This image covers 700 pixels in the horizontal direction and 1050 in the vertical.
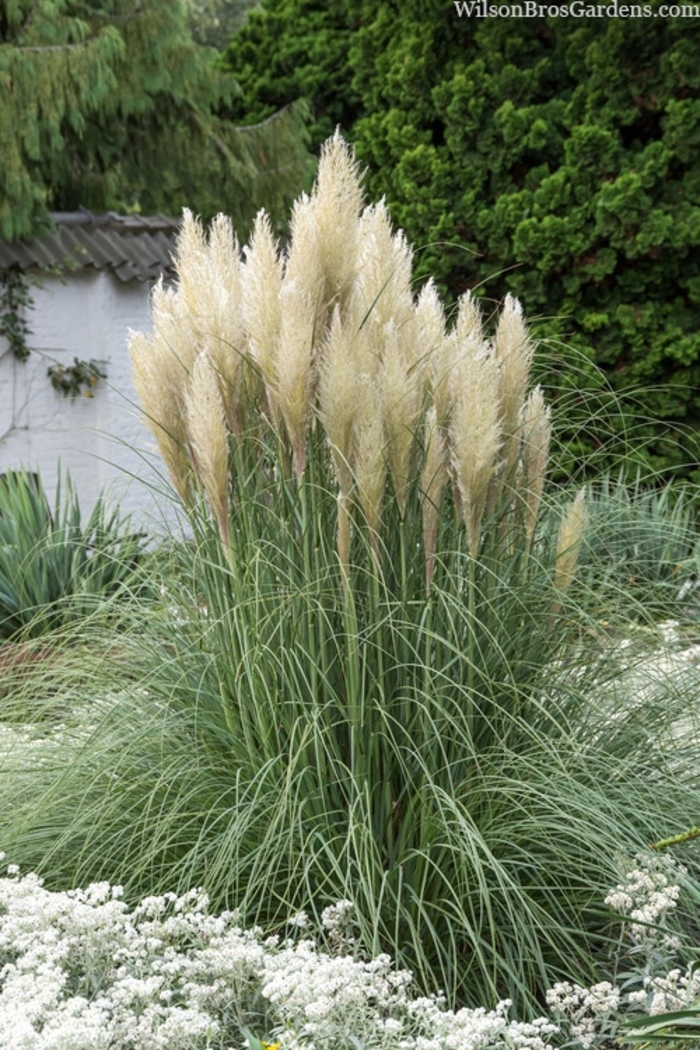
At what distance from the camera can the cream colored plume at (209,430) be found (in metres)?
3.12

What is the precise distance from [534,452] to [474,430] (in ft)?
1.55

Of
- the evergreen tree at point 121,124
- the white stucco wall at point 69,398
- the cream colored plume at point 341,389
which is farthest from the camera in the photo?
the white stucco wall at point 69,398

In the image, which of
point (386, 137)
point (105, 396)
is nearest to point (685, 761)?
point (386, 137)

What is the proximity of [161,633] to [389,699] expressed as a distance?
82 cm

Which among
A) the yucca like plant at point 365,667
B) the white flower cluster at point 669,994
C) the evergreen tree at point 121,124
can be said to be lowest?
the white flower cluster at point 669,994

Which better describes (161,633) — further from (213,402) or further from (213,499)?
(213,402)

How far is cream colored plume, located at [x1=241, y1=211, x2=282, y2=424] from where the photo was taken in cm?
318

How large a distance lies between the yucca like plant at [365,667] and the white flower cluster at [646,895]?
0.36 feet

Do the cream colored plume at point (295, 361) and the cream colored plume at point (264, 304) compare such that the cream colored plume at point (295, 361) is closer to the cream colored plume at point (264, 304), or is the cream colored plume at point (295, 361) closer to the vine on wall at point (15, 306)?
the cream colored plume at point (264, 304)

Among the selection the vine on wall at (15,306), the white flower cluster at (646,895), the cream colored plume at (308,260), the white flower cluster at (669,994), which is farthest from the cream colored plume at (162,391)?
the vine on wall at (15,306)

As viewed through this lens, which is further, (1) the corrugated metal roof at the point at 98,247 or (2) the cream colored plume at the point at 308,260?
(1) the corrugated metal roof at the point at 98,247

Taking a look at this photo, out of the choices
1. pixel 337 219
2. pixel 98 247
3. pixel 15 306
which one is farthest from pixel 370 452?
pixel 98 247

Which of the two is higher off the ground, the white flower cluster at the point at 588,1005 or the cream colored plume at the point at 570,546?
the cream colored plume at the point at 570,546

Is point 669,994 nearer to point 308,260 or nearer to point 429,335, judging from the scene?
point 429,335
